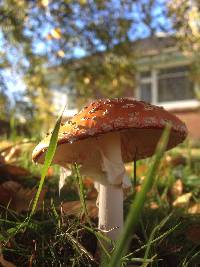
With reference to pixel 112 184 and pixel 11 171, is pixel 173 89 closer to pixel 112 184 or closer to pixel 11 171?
pixel 11 171

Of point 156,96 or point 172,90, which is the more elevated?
point 172,90

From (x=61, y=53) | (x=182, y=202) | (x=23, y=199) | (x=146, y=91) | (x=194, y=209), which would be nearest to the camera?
(x=23, y=199)

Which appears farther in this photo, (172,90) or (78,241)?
(172,90)

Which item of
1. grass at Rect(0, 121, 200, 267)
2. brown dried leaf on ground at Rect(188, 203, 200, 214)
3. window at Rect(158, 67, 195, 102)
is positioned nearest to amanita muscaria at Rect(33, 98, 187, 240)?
grass at Rect(0, 121, 200, 267)

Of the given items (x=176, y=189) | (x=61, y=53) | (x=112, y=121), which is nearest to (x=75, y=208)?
(x=112, y=121)

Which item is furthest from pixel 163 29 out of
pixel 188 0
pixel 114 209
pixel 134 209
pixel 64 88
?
pixel 134 209

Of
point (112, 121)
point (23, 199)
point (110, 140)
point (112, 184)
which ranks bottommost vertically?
point (23, 199)

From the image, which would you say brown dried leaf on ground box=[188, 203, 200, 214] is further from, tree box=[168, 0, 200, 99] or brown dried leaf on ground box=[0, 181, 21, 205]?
tree box=[168, 0, 200, 99]

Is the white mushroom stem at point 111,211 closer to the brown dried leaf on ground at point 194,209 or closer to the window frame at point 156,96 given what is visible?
the brown dried leaf on ground at point 194,209
